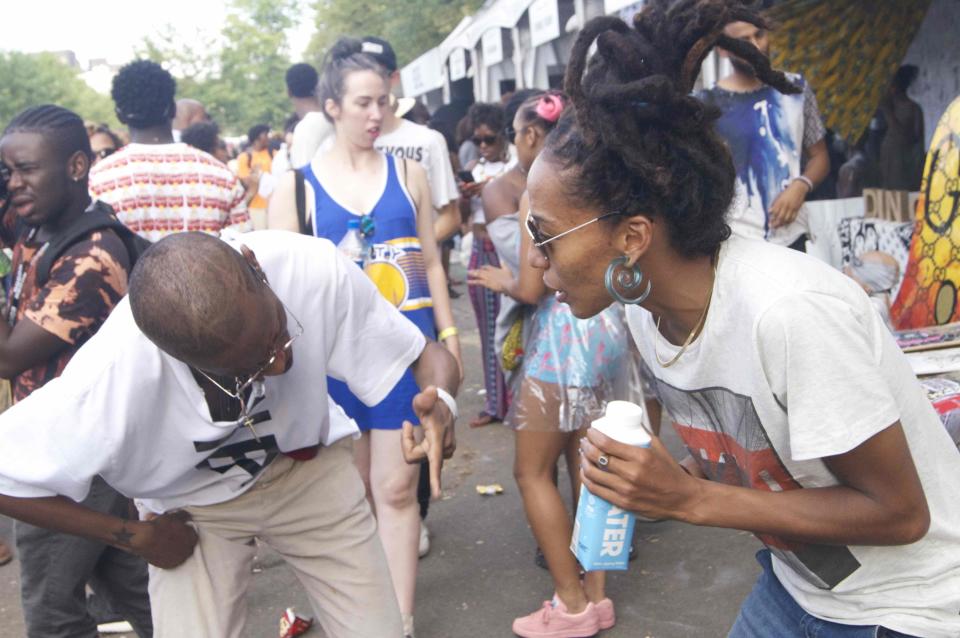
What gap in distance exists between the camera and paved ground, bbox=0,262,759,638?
3711 mm

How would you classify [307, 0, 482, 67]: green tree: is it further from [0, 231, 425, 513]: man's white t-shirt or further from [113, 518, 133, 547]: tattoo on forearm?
[113, 518, 133, 547]: tattoo on forearm

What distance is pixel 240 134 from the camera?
48.7m

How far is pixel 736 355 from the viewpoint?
1698 mm

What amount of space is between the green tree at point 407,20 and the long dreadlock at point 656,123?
14.2 m

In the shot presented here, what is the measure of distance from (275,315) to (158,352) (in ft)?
0.97

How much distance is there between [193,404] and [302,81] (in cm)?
492

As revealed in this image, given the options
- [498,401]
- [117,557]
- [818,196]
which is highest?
[818,196]

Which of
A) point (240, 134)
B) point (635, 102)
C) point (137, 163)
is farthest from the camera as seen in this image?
point (240, 134)

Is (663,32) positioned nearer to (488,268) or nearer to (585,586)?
(488,268)

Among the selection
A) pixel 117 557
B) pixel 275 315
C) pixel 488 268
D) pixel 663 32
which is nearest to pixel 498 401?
pixel 488 268

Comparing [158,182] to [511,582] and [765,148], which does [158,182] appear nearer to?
[511,582]

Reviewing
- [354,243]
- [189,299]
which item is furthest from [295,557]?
[354,243]

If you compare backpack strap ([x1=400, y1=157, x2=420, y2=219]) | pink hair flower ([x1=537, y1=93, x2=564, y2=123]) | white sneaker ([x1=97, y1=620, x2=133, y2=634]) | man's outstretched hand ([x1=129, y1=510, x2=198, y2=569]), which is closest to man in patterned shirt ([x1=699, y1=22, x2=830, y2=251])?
pink hair flower ([x1=537, y1=93, x2=564, y2=123])

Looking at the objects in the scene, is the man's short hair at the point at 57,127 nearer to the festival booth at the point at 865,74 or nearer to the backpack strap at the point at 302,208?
the backpack strap at the point at 302,208
